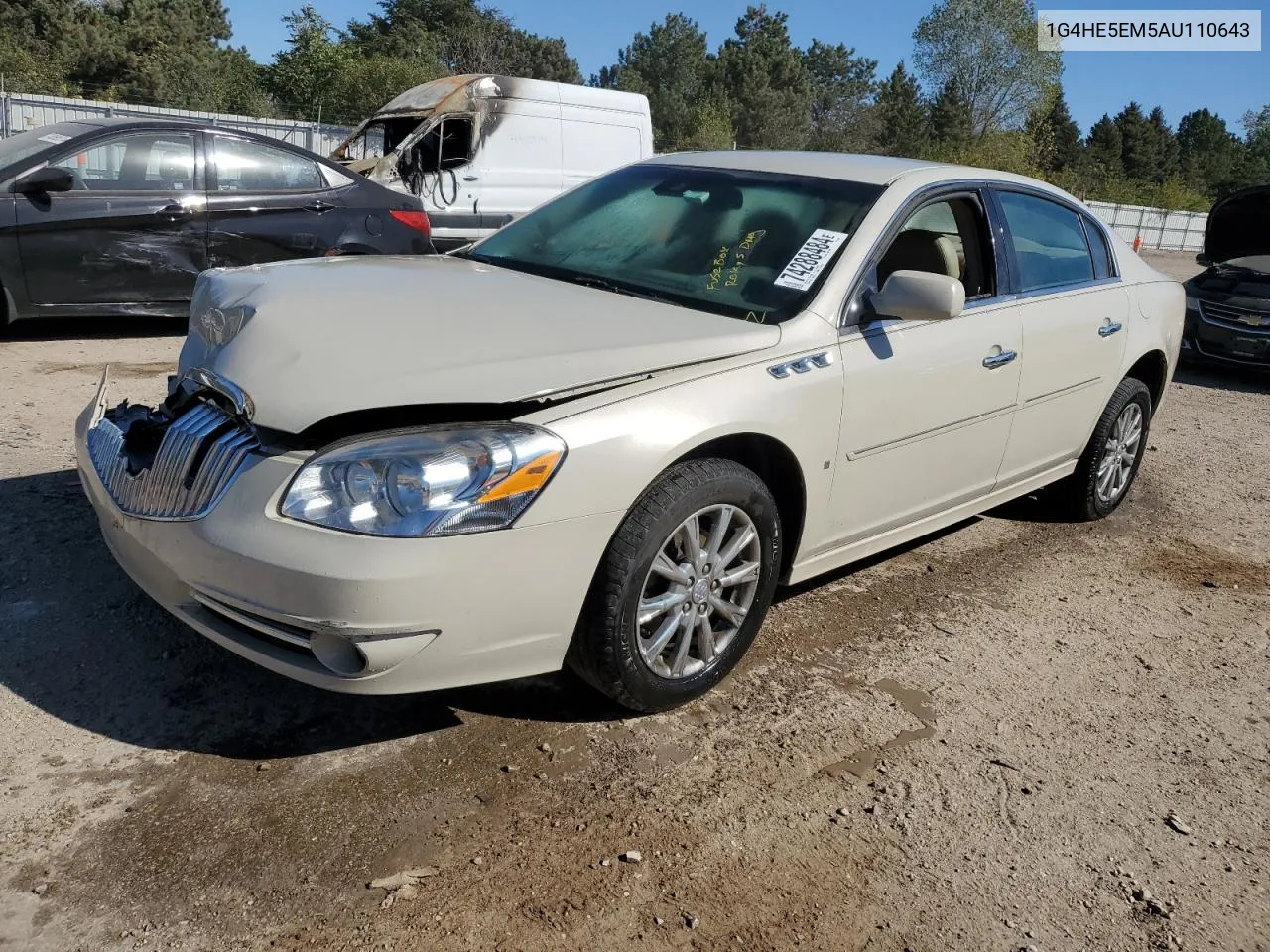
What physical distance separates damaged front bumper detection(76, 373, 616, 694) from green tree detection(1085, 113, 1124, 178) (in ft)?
287

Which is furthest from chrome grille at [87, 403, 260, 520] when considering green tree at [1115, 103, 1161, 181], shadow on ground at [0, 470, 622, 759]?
green tree at [1115, 103, 1161, 181]

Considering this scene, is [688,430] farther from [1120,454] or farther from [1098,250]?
[1120,454]

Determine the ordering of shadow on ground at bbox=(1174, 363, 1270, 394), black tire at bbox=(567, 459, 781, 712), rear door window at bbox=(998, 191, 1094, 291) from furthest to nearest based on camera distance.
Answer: shadow on ground at bbox=(1174, 363, 1270, 394), rear door window at bbox=(998, 191, 1094, 291), black tire at bbox=(567, 459, 781, 712)

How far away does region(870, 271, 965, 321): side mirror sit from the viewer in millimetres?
3232

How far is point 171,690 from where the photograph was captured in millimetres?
2916

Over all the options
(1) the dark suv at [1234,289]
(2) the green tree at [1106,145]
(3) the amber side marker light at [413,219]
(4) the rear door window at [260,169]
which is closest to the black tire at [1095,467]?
(3) the amber side marker light at [413,219]

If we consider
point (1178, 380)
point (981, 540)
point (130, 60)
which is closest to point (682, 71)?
point (130, 60)

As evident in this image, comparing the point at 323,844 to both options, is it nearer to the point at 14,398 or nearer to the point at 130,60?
the point at 14,398

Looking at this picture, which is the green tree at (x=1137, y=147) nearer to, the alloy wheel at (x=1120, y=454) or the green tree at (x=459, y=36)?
the green tree at (x=459, y=36)

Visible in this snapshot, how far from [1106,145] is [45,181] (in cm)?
9040

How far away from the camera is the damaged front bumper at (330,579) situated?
7.74ft

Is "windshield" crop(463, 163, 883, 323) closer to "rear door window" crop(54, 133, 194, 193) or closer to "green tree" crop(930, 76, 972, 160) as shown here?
"rear door window" crop(54, 133, 194, 193)

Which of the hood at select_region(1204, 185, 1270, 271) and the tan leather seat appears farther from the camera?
the hood at select_region(1204, 185, 1270, 271)

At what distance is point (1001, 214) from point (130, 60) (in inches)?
2001
